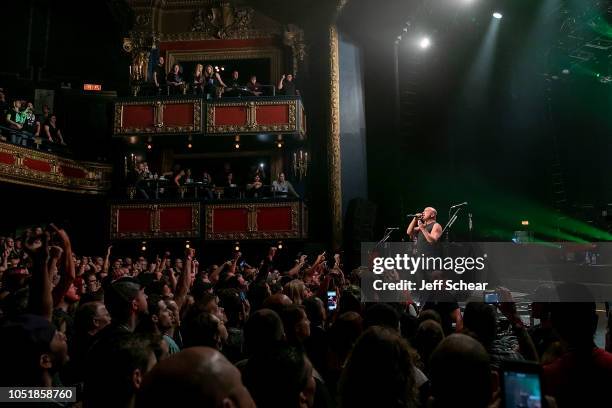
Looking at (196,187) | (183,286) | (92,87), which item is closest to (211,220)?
(196,187)

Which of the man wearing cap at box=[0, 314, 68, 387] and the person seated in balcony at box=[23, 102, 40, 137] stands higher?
the person seated in balcony at box=[23, 102, 40, 137]

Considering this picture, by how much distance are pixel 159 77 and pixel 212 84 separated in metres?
2.25

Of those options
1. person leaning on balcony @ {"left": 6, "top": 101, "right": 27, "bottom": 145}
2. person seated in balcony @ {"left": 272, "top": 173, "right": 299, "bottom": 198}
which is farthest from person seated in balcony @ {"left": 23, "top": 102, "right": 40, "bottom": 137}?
person seated in balcony @ {"left": 272, "top": 173, "right": 299, "bottom": 198}

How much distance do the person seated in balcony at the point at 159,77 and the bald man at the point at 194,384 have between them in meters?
16.4

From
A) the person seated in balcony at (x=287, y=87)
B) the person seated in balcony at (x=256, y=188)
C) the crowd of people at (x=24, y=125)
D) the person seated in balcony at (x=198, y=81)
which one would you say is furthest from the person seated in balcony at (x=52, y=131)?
the person seated in balcony at (x=287, y=87)

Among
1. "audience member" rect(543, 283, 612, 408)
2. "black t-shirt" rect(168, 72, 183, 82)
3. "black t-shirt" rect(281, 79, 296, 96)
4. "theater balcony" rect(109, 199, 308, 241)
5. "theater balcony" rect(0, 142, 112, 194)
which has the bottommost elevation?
"audience member" rect(543, 283, 612, 408)

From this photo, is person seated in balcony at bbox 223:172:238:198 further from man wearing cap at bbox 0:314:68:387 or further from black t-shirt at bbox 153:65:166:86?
man wearing cap at bbox 0:314:68:387

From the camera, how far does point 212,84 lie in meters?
16.4

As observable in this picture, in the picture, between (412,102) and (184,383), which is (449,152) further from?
(184,383)

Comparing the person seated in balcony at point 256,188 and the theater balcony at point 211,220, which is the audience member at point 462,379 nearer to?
the theater balcony at point 211,220

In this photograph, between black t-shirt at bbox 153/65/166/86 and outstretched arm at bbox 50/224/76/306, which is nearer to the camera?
outstretched arm at bbox 50/224/76/306

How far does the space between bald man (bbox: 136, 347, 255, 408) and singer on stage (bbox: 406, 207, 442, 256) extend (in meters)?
7.17

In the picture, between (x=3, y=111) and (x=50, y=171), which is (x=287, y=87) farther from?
(x=3, y=111)

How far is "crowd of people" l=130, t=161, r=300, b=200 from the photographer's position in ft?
51.0
